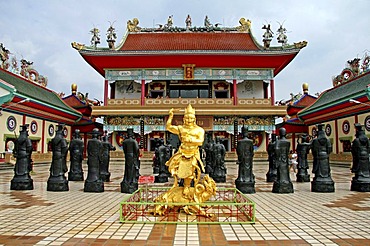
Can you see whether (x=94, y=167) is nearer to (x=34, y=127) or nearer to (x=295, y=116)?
(x=34, y=127)

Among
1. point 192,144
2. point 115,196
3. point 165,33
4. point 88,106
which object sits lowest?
point 115,196

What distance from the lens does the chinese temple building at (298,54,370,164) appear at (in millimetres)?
18578

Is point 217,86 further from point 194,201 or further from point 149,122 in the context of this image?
point 194,201

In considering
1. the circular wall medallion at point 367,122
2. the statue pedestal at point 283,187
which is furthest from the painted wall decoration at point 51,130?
the circular wall medallion at point 367,122

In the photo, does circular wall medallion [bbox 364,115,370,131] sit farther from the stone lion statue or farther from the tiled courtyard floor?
the stone lion statue

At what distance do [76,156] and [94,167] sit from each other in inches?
125

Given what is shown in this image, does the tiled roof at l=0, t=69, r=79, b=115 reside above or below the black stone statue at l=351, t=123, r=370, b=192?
above

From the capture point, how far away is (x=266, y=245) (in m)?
4.11

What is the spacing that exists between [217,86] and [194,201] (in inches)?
914

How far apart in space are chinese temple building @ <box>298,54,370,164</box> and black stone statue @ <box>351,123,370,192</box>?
8729mm

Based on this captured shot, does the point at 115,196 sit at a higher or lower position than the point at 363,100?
lower

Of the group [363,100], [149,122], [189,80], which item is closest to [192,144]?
[363,100]

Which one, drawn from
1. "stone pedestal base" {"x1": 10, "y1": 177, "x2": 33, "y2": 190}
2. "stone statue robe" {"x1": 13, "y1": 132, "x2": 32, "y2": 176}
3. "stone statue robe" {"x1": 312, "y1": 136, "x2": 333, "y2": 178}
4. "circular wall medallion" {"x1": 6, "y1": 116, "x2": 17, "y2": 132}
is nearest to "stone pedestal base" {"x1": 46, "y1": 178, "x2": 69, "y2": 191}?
"stone pedestal base" {"x1": 10, "y1": 177, "x2": 33, "y2": 190}

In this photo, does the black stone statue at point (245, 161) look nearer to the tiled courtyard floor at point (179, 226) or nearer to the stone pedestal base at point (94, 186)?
the tiled courtyard floor at point (179, 226)
